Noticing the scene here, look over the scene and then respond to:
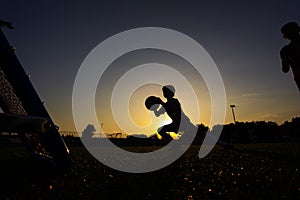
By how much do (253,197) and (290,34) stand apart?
212 inches

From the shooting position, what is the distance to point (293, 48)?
265 inches

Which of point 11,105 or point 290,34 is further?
point 290,34

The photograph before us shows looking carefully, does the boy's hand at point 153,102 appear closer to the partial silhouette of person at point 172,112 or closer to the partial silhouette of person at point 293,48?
the partial silhouette of person at point 172,112

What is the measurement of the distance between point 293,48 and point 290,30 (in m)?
0.47

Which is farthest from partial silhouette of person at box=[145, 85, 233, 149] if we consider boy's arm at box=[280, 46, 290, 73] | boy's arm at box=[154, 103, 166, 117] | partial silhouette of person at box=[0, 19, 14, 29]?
partial silhouette of person at box=[0, 19, 14, 29]

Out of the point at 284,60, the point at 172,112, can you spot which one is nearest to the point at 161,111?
the point at 172,112

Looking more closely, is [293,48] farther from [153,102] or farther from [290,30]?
[153,102]

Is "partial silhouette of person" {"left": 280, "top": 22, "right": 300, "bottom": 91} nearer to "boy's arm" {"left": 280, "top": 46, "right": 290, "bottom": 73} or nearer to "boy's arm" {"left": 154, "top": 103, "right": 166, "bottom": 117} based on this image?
"boy's arm" {"left": 280, "top": 46, "right": 290, "bottom": 73}

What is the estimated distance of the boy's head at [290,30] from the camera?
6.68 meters

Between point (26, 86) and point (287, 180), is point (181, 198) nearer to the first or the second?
point (287, 180)

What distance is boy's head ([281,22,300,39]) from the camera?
668cm

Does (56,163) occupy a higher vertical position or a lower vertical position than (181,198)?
higher

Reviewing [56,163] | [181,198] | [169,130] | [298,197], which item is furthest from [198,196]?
[169,130]

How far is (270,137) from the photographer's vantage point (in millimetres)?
70875
